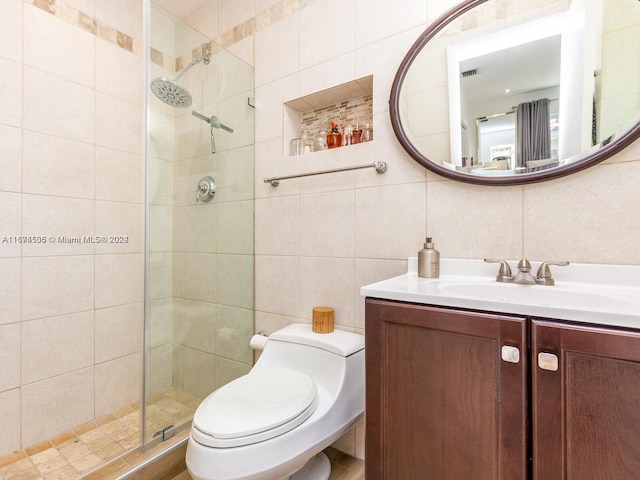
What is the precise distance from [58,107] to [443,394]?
2.13 metres

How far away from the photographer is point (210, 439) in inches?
36.5

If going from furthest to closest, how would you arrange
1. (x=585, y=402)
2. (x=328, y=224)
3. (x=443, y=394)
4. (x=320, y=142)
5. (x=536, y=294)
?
(x=320, y=142), (x=328, y=224), (x=536, y=294), (x=443, y=394), (x=585, y=402)

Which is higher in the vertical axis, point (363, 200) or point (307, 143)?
point (307, 143)

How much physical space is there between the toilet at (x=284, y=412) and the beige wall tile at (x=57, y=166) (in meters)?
1.32

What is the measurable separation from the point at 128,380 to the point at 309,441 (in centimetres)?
140

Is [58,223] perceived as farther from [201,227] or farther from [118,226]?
[201,227]

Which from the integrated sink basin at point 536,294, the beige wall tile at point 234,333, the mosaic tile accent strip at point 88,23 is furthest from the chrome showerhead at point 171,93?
the integrated sink basin at point 536,294

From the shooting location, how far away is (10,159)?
4.85 feet

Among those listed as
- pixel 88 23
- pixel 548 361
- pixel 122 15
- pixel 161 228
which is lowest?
pixel 548 361

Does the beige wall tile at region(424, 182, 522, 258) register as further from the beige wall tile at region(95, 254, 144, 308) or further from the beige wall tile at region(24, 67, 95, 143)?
the beige wall tile at region(24, 67, 95, 143)

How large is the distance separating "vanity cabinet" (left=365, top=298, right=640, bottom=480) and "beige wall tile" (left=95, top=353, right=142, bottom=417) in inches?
63.7

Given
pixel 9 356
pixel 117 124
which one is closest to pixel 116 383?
pixel 9 356

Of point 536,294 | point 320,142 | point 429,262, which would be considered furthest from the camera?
point 320,142

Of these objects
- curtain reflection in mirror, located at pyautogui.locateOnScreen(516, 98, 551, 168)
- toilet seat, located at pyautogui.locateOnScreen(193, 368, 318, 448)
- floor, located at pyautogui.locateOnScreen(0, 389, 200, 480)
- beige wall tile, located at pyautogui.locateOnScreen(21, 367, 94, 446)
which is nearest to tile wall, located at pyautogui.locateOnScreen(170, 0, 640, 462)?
curtain reflection in mirror, located at pyautogui.locateOnScreen(516, 98, 551, 168)
